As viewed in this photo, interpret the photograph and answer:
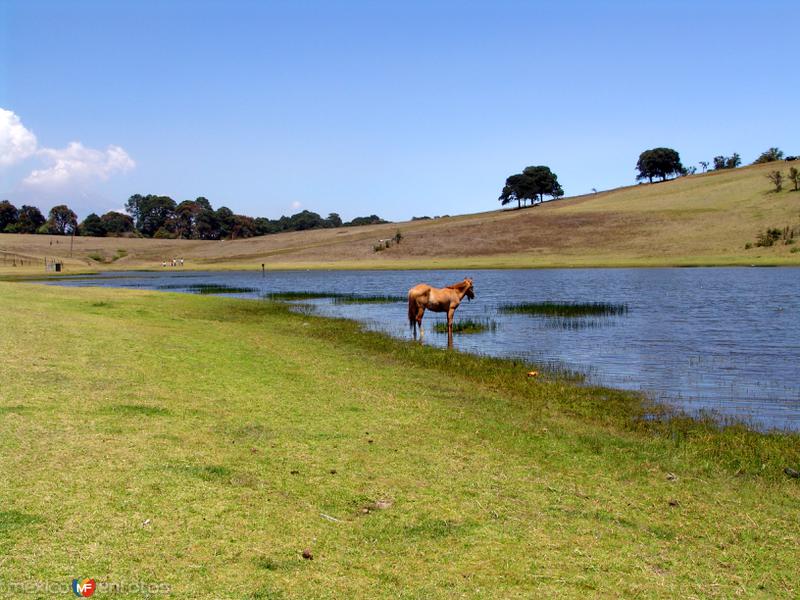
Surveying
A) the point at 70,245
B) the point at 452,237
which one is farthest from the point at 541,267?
the point at 70,245

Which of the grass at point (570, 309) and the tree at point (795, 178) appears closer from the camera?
the grass at point (570, 309)

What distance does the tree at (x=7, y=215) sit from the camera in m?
186

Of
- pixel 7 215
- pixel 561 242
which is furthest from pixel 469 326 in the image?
pixel 7 215

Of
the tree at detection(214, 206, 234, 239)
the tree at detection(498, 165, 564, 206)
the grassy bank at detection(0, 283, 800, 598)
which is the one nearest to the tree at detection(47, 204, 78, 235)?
the tree at detection(214, 206, 234, 239)

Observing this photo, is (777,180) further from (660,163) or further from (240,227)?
(240,227)

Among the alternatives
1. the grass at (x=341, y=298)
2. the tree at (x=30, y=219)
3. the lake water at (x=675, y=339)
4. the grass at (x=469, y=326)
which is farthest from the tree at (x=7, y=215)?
the grass at (x=469, y=326)

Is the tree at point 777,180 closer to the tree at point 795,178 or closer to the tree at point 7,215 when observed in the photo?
the tree at point 795,178

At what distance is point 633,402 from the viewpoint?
576 inches

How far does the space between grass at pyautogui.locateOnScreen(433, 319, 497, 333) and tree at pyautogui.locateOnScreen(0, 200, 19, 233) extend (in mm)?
191604

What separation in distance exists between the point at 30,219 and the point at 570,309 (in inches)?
7835

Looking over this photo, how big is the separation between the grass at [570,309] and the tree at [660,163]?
152 m

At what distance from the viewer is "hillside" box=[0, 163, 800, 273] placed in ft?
277

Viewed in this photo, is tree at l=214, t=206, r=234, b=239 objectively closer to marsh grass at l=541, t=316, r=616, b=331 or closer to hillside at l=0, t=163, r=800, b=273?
hillside at l=0, t=163, r=800, b=273

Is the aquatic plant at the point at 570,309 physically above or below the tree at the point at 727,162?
below
